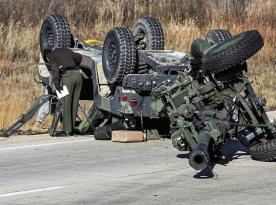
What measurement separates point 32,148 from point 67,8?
1382 cm

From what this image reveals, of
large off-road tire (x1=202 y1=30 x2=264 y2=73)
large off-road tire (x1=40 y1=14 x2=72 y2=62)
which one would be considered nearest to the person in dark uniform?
large off-road tire (x1=40 y1=14 x2=72 y2=62)

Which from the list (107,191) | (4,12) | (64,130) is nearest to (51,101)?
(64,130)

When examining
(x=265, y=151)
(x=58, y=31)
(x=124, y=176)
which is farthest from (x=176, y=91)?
(x=58, y=31)

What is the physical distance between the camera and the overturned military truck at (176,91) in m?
12.1

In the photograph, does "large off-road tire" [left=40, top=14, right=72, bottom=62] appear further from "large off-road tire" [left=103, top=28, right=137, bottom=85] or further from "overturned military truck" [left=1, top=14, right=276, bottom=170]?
"large off-road tire" [left=103, top=28, right=137, bottom=85]

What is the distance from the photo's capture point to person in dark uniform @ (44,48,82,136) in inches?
635

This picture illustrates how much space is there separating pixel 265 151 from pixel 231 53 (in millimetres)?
1370

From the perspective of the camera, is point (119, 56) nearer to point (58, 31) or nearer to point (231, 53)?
point (58, 31)

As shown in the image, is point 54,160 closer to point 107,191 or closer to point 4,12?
point 107,191

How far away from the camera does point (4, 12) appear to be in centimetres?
2686

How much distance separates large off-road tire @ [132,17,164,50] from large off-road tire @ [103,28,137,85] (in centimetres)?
138

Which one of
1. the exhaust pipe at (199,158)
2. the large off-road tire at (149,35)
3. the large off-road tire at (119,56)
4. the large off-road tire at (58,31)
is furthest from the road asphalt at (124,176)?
the large off-road tire at (58,31)

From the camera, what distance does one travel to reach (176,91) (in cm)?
1273

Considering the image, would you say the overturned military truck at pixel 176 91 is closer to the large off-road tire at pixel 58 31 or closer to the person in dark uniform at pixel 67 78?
the large off-road tire at pixel 58 31
